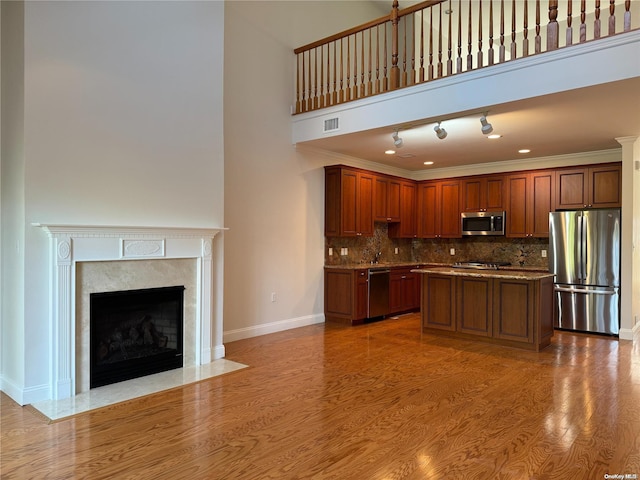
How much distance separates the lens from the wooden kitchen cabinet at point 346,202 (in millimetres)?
6793

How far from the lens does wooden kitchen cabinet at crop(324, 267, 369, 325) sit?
6.61 metres

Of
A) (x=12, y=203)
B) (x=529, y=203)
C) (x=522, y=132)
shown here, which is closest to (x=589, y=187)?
(x=529, y=203)

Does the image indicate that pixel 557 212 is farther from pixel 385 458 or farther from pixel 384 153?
pixel 385 458

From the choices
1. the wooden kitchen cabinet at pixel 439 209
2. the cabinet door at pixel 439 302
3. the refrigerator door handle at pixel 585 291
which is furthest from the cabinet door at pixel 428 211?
the cabinet door at pixel 439 302

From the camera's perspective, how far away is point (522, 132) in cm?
561

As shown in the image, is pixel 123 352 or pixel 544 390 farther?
pixel 123 352

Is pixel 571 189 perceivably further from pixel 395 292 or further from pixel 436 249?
pixel 395 292

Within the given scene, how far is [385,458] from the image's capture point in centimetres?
262

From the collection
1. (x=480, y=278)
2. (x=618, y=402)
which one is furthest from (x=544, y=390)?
(x=480, y=278)

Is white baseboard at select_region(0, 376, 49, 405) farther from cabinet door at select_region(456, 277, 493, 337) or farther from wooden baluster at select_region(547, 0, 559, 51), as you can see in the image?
wooden baluster at select_region(547, 0, 559, 51)

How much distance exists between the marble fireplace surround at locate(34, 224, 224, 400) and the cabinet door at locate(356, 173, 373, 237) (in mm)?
3047

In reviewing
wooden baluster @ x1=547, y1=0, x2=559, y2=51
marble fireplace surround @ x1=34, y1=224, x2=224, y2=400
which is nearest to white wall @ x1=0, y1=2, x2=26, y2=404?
marble fireplace surround @ x1=34, y1=224, x2=224, y2=400

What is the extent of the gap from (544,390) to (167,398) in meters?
3.24

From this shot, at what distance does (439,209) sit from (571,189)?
7.36 feet
